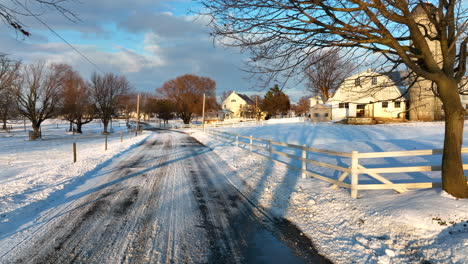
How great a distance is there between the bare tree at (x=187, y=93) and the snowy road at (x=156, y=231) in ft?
216

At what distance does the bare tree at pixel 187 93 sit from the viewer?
7250 cm

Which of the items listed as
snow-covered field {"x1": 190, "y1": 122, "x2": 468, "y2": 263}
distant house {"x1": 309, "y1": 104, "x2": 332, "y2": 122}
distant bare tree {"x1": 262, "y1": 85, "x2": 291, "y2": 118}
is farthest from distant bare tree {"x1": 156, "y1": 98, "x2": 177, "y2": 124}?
snow-covered field {"x1": 190, "y1": 122, "x2": 468, "y2": 263}

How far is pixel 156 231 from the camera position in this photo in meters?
4.69

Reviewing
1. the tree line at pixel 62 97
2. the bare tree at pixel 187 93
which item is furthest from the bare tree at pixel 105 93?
the bare tree at pixel 187 93

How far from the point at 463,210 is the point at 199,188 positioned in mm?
5884

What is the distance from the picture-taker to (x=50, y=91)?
1563 inches

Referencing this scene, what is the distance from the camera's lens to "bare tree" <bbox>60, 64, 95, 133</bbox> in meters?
42.1

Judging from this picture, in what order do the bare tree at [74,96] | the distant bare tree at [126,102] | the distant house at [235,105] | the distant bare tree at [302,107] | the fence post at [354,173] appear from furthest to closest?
1. the distant bare tree at [302,107]
2. the distant house at [235,105]
3. the distant bare tree at [126,102]
4. the bare tree at [74,96]
5. the fence post at [354,173]

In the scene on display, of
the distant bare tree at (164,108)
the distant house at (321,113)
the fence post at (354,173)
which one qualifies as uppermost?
the distant bare tree at (164,108)

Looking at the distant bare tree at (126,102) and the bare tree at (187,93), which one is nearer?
the distant bare tree at (126,102)

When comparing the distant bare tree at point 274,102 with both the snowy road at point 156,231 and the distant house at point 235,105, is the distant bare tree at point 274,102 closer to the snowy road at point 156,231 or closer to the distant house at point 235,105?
the distant house at point 235,105

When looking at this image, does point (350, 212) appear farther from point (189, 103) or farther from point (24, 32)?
point (189, 103)

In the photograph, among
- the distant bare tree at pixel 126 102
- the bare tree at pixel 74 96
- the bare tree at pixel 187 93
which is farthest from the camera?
the bare tree at pixel 187 93

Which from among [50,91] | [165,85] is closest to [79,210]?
[50,91]
